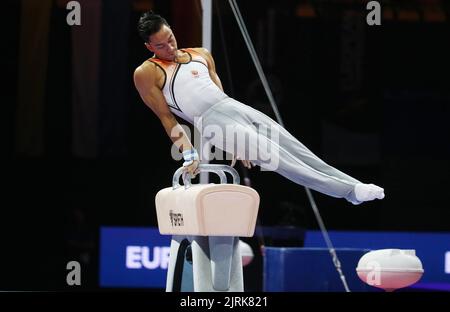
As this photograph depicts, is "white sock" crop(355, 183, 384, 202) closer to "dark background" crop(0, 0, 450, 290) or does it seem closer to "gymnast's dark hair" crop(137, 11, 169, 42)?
"gymnast's dark hair" crop(137, 11, 169, 42)

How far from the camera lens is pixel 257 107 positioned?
7.77 metres

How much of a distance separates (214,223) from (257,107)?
298cm

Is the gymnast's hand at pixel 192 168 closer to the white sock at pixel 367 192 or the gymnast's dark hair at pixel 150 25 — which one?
the gymnast's dark hair at pixel 150 25

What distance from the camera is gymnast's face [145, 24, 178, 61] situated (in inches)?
205

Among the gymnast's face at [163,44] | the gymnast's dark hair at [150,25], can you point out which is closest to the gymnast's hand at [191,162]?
the gymnast's face at [163,44]

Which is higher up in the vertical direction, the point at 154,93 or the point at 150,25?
the point at 150,25

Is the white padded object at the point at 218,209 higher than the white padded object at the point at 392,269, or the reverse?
the white padded object at the point at 218,209

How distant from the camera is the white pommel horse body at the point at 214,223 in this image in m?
4.89

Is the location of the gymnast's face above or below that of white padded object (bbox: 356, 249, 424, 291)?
above

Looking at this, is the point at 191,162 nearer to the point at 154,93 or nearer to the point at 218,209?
the point at 218,209

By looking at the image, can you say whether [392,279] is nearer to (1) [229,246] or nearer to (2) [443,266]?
(1) [229,246]

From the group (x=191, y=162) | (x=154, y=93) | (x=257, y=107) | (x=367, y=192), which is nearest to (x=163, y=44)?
(x=154, y=93)

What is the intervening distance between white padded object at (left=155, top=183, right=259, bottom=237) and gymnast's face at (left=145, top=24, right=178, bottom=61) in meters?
0.81

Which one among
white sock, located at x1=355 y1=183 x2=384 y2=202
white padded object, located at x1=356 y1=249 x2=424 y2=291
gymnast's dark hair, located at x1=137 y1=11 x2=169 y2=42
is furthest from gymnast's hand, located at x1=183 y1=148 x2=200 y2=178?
white padded object, located at x1=356 y1=249 x2=424 y2=291
